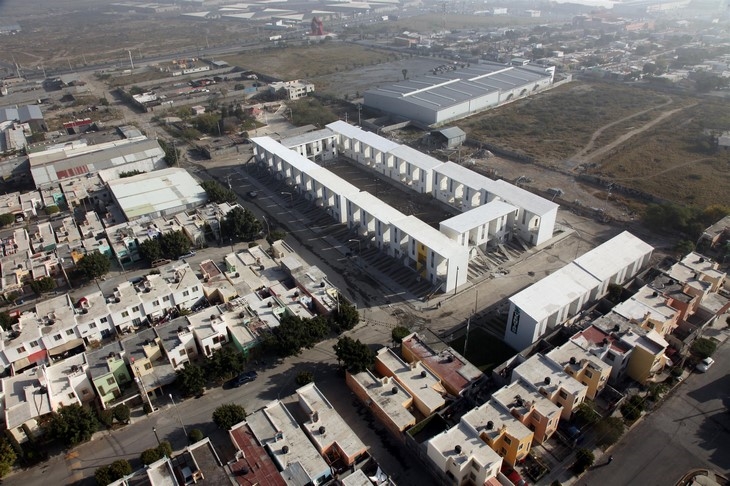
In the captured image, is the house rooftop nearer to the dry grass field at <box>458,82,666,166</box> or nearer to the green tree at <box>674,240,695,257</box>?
the green tree at <box>674,240,695,257</box>

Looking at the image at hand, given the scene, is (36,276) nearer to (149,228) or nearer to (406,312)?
(149,228)

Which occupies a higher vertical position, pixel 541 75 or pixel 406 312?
pixel 541 75

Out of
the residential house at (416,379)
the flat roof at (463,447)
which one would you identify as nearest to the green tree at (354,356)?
the residential house at (416,379)

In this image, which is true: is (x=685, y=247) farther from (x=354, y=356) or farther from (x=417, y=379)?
(x=354, y=356)

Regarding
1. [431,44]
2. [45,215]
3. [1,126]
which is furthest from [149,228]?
[431,44]

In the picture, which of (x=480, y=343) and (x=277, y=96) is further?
(x=277, y=96)

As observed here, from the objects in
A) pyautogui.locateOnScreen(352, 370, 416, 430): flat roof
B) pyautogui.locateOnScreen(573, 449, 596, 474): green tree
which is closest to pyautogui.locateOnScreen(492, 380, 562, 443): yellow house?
pyautogui.locateOnScreen(573, 449, 596, 474): green tree

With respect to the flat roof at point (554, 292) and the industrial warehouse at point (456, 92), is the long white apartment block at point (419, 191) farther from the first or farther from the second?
the industrial warehouse at point (456, 92)
